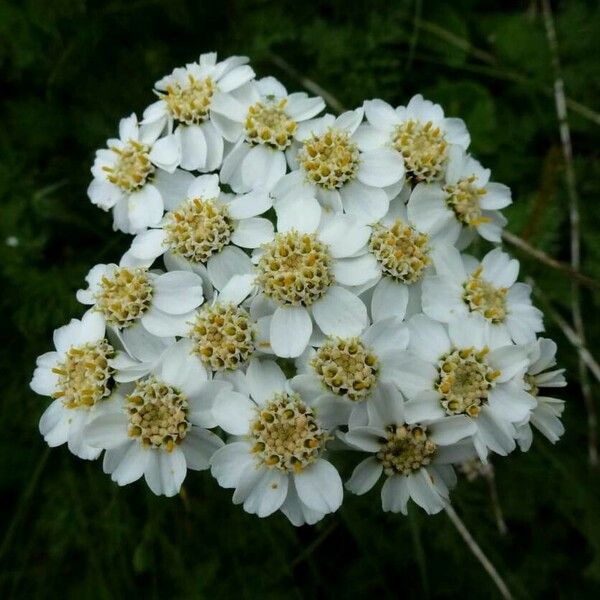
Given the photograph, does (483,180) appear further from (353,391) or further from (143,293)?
(143,293)

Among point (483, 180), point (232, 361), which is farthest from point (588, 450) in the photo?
point (232, 361)

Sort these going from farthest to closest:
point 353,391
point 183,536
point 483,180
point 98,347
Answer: point 183,536, point 483,180, point 98,347, point 353,391

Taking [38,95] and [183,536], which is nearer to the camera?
[183,536]

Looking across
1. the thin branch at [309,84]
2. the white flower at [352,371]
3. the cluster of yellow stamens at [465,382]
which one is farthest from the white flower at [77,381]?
the thin branch at [309,84]

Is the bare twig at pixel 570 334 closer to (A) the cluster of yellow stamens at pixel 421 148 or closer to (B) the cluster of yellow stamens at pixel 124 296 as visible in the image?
(A) the cluster of yellow stamens at pixel 421 148

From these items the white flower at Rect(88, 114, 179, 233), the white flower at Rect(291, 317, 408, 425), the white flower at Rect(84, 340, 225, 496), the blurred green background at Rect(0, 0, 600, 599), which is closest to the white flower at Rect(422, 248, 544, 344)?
the white flower at Rect(291, 317, 408, 425)
